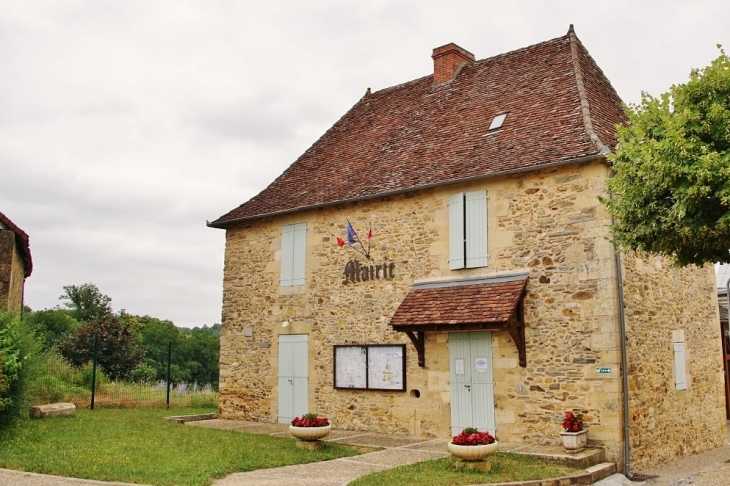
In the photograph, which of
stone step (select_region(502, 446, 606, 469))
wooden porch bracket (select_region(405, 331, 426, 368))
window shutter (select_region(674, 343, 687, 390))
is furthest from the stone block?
window shutter (select_region(674, 343, 687, 390))

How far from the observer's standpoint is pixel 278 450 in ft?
36.3

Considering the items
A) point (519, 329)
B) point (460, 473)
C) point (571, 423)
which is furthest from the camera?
point (519, 329)

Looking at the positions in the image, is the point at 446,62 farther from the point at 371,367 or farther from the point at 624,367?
the point at 624,367

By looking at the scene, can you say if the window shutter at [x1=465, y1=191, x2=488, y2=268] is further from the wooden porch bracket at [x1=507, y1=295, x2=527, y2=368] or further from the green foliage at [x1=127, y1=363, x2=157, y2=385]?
the green foliage at [x1=127, y1=363, x2=157, y2=385]

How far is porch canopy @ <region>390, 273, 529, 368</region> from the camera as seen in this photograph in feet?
37.5

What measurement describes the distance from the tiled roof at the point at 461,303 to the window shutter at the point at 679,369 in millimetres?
3337

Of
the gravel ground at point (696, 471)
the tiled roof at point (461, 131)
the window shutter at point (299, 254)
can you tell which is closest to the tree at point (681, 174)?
the tiled roof at point (461, 131)

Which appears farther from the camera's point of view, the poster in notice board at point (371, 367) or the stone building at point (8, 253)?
the stone building at point (8, 253)

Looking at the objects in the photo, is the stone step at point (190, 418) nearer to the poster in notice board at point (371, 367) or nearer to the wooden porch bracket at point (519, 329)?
the poster in notice board at point (371, 367)

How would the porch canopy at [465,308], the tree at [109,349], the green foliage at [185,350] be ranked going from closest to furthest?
the porch canopy at [465,308] → the tree at [109,349] → the green foliage at [185,350]

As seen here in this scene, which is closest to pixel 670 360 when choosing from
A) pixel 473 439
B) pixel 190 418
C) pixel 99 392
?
pixel 473 439

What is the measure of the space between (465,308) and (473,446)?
3161 millimetres

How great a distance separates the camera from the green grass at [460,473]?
860 cm

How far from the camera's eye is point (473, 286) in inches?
488
